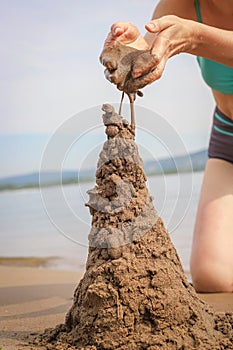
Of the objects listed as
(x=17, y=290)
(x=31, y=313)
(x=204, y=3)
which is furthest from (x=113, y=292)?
(x=204, y=3)

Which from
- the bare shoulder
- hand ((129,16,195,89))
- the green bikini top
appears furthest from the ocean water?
the bare shoulder

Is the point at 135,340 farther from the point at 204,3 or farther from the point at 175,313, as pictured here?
the point at 204,3

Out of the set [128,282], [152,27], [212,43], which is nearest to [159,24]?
[152,27]

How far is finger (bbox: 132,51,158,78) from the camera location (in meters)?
2.64

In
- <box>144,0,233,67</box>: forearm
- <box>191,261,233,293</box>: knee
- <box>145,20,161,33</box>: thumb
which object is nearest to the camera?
<box>145,20,161,33</box>: thumb

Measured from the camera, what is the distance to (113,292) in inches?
99.3

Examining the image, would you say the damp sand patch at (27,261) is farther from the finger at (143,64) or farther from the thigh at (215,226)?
the finger at (143,64)

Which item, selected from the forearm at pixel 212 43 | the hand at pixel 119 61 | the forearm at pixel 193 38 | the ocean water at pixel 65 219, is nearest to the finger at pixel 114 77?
the hand at pixel 119 61

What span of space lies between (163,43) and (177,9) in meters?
1.62

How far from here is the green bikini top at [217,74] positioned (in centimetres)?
435

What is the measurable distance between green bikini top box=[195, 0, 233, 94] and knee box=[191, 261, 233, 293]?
1283mm

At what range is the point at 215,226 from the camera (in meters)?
4.48

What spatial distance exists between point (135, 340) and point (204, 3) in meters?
2.72

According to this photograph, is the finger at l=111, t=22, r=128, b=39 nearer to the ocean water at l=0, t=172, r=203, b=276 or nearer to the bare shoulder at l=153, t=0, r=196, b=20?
the ocean water at l=0, t=172, r=203, b=276
